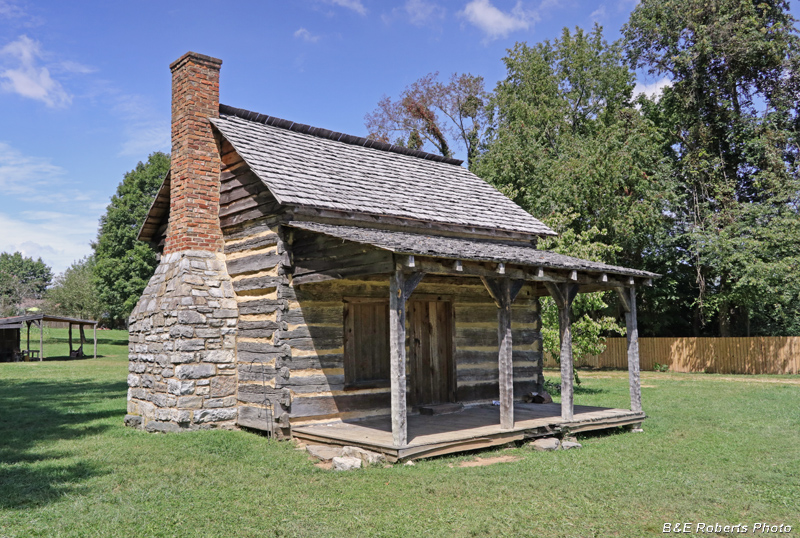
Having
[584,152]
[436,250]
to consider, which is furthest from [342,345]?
[584,152]

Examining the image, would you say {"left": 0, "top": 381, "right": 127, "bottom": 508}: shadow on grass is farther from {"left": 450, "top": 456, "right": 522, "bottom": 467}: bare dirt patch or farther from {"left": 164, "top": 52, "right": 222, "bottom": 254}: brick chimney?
{"left": 450, "top": 456, "right": 522, "bottom": 467}: bare dirt patch

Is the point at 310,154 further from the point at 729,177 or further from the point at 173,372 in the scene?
the point at 729,177

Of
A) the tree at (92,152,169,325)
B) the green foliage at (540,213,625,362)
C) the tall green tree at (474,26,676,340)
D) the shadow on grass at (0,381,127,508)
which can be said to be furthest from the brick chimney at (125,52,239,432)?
the tree at (92,152,169,325)

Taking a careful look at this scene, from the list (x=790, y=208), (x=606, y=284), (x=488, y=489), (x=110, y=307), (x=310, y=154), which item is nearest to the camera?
(x=488, y=489)

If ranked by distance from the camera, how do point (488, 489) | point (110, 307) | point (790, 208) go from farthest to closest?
1. point (110, 307)
2. point (790, 208)
3. point (488, 489)

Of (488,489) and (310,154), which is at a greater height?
(310,154)

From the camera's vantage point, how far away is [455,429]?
394 inches

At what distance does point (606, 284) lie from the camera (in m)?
11.6

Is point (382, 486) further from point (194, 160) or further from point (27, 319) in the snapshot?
point (27, 319)

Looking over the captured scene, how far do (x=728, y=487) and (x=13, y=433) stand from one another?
11650 mm

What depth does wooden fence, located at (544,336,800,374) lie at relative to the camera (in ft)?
84.7

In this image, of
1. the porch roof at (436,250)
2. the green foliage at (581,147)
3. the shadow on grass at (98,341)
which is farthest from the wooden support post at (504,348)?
the shadow on grass at (98,341)

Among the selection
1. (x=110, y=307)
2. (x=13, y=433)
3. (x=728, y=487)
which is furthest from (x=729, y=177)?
(x=110, y=307)

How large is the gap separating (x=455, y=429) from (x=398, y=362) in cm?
223
